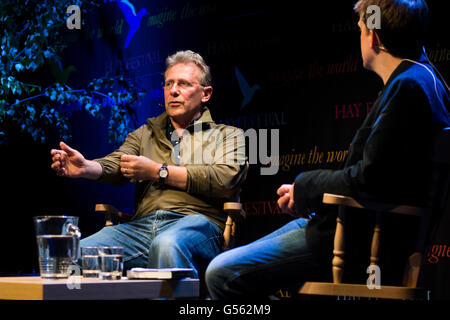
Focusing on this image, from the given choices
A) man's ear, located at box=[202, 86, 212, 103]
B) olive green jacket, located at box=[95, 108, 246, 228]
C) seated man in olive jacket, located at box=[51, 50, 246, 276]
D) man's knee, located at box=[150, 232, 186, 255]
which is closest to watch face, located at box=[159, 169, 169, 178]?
seated man in olive jacket, located at box=[51, 50, 246, 276]

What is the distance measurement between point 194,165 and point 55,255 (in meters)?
1.26

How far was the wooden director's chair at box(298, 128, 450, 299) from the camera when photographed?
1885 millimetres

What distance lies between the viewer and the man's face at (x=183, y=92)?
3318mm

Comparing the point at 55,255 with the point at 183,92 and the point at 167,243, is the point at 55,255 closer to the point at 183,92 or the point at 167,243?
the point at 167,243

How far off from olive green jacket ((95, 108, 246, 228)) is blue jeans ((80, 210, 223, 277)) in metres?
0.10

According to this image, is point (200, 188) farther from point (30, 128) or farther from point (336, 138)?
point (30, 128)

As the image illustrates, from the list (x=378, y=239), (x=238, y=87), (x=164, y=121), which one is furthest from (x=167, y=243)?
(x=238, y=87)

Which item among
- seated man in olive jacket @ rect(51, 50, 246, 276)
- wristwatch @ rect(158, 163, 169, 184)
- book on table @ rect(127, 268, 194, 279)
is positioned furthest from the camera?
wristwatch @ rect(158, 163, 169, 184)

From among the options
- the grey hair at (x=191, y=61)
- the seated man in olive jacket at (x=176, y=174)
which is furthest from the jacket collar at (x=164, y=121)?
the grey hair at (x=191, y=61)

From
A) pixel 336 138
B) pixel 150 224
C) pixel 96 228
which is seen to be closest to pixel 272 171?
pixel 336 138

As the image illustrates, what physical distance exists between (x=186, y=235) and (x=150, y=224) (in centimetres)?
35

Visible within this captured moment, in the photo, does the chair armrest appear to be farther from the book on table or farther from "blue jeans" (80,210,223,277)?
"blue jeans" (80,210,223,277)

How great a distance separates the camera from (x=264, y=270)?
1913 mm

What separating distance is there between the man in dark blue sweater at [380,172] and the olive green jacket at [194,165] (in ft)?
3.36
